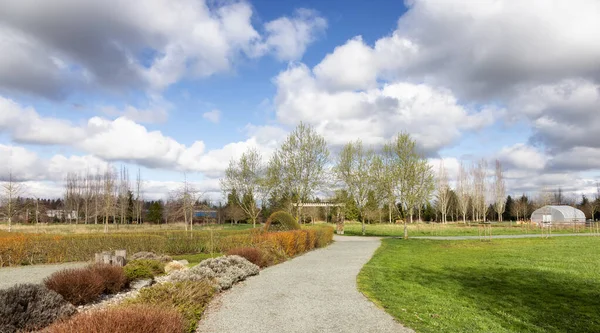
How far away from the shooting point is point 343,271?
12.9 meters

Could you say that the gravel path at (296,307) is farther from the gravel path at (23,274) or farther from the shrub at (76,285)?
the gravel path at (23,274)

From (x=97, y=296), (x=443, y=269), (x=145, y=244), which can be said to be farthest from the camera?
(x=145, y=244)

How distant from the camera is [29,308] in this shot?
19.7 feet

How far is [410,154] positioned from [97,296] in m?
27.0

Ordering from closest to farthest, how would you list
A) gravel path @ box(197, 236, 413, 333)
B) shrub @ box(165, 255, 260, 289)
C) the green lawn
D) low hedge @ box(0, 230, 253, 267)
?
gravel path @ box(197, 236, 413, 333) < the green lawn < shrub @ box(165, 255, 260, 289) < low hedge @ box(0, 230, 253, 267)

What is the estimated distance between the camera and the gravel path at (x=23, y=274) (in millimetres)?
11453

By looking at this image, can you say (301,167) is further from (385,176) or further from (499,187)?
(499,187)

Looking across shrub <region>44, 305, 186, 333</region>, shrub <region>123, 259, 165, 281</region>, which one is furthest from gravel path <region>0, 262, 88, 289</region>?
shrub <region>44, 305, 186, 333</region>

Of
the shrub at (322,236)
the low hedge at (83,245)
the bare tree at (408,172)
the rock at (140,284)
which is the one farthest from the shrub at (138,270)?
the bare tree at (408,172)

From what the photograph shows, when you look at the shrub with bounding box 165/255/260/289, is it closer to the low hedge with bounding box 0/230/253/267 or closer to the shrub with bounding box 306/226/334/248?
the low hedge with bounding box 0/230/253/267

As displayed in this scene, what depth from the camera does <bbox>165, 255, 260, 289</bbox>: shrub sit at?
969 cm

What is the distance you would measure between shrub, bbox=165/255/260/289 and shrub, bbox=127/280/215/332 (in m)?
1.31

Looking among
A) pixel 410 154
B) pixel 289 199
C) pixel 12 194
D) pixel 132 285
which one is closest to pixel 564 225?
pixel 410 154

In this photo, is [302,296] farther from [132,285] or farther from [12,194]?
[12,194]
